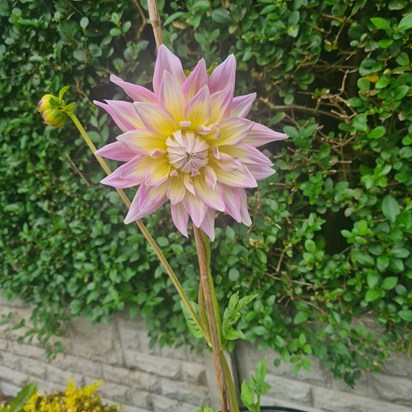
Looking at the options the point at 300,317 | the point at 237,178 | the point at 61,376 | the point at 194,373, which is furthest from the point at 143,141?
the point at 61,376

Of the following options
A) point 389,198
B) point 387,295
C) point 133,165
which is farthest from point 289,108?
point 133,165

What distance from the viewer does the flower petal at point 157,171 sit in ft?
1.95

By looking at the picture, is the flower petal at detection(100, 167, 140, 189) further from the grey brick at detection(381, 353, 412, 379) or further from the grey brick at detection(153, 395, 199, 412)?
the grey brick at detection(153, 395, 199, 412)

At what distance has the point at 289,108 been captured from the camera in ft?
4.17

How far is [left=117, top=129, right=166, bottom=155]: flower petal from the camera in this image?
22.8 inches

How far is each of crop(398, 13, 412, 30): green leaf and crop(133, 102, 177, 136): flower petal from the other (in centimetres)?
72

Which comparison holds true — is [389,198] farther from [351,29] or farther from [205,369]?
[205,369]

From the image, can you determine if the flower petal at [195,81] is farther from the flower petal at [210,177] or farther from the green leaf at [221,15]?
the green leaf at [221,15]

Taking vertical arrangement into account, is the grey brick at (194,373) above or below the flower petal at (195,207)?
below

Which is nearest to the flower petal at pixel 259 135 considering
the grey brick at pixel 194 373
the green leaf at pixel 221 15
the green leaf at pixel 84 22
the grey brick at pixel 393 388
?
the green leaf at pixel 221 15

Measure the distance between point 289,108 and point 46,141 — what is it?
95cm

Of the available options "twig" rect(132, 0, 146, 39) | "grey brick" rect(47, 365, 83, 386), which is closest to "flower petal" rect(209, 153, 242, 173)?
"twig" rect(132, 0, 146, 39)

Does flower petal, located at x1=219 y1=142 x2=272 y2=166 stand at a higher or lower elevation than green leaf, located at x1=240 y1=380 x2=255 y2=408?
higher

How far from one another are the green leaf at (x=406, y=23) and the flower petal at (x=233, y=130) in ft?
2.12
